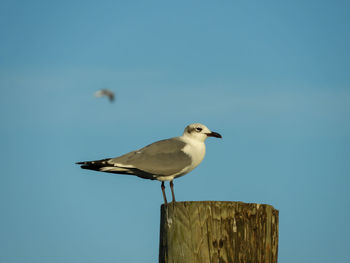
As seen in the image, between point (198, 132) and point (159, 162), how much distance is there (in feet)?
4.55

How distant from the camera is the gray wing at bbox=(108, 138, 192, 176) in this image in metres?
9.45

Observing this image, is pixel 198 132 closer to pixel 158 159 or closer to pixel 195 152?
pixel 195 152

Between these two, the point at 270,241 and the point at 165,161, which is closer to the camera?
the point at 270,241

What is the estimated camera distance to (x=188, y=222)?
5793 millimetres

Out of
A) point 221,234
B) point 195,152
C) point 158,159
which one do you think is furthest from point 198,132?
point 221,234

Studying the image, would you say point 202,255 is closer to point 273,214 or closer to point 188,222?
point 188,222

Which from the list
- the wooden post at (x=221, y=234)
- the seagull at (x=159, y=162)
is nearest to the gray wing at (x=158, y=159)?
the seagull at (x=159, y=162)

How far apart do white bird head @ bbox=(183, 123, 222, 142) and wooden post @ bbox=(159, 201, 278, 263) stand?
15.3ft

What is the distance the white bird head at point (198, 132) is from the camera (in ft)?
34.5

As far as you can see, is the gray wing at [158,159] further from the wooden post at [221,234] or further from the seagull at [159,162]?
the wooden post at [221,234]

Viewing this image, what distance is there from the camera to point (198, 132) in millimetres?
10547

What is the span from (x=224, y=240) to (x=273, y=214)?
2.39 feet

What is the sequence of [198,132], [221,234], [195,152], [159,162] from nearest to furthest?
[221,234] → [159,162] → [195,152] → [198,132]


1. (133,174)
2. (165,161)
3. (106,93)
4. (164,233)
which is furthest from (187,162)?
(106,93)
